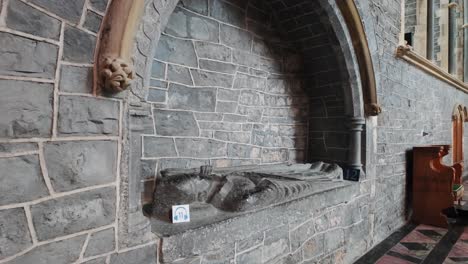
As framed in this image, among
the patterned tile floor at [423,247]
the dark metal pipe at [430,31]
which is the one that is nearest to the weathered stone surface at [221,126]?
the patterned tile floor at [423,247]

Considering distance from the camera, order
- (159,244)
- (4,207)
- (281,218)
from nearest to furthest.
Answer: (4,207)
(159,244)
(281,218)

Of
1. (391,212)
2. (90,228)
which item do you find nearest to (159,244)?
(90,228)

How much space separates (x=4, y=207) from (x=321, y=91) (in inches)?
111

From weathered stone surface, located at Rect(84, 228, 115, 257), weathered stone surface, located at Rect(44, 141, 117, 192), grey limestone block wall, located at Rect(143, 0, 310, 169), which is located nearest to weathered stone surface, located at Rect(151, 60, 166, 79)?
grey limestone block wall, located at Rect(143, 0, 310, 169)

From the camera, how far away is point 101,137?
1.08 meters

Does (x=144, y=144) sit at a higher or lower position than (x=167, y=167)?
higher

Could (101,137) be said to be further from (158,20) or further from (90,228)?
(158,20)

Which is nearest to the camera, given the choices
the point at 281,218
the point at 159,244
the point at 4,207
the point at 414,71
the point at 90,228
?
the point at 4,207

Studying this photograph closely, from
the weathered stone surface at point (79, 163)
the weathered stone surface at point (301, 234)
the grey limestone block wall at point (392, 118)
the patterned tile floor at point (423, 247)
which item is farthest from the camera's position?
the grey limestone block wall at point (392, 118)

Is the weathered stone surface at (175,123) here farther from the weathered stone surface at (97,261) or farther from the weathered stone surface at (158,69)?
the weathered stone surface at (97,261)

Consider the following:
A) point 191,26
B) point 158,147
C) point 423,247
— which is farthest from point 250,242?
point 423,247

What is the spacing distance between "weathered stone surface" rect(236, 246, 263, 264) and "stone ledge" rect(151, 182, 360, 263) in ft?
0.51

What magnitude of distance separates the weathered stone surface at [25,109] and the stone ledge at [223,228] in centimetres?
65

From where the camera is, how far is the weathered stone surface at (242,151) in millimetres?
2453
